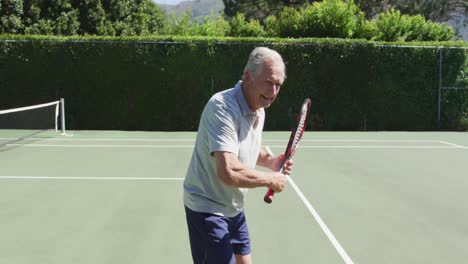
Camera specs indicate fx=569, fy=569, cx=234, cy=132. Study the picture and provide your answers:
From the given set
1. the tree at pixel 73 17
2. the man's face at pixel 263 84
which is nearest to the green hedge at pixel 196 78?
the tree at pixel 73 17

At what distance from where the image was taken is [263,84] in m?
2.69

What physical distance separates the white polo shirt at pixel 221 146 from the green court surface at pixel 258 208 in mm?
1927

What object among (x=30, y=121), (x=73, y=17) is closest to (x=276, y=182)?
(x=30, y=121)

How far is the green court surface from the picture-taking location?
16.2ft

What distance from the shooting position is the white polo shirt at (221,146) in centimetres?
266

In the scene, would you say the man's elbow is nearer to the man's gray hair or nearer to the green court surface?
the man's gray hair

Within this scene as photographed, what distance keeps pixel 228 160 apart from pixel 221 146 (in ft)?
0.24

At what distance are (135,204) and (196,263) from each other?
3.92 m

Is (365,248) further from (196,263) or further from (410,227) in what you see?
(196,263)

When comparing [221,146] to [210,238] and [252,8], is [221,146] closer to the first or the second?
[210,238]

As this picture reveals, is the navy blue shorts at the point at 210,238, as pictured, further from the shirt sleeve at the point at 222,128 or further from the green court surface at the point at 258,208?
the green court surface at the point at 258,208

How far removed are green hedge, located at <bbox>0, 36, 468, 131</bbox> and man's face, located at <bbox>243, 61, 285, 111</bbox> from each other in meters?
13.4

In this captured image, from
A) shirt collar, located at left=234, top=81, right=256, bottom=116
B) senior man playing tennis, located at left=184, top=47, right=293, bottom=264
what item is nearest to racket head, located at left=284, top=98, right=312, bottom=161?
senior man playing tennis, located at left=184, top=47, right=293, bottom=264

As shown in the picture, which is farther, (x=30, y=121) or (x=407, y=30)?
(x=407, y=30)
